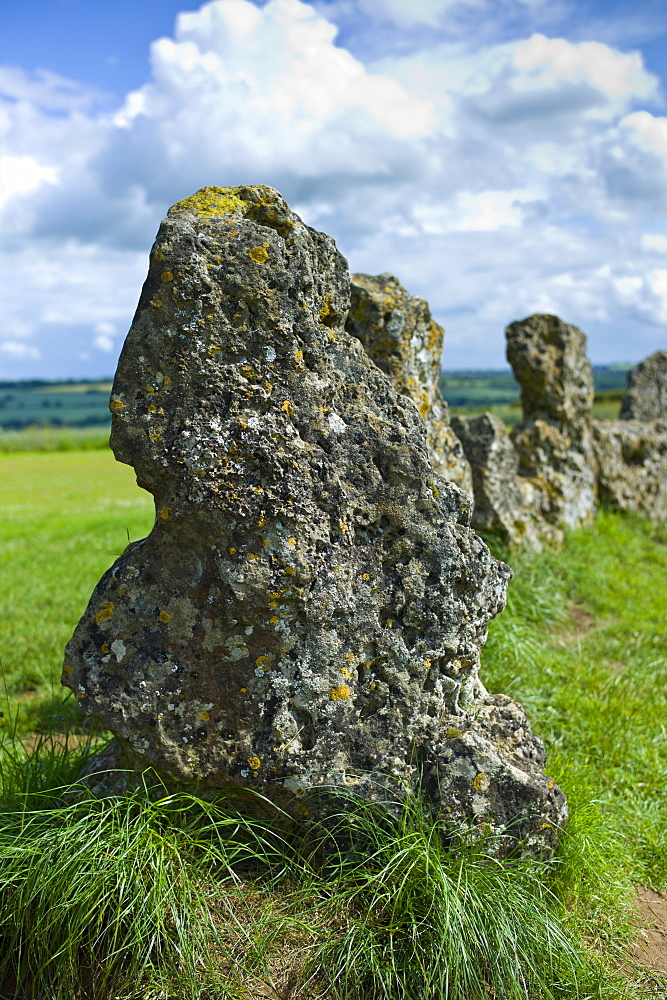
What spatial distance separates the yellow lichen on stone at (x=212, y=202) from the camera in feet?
12.8

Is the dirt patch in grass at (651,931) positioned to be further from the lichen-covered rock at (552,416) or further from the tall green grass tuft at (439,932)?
the lichen-covered rock at (552,416)

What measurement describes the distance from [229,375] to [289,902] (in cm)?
245

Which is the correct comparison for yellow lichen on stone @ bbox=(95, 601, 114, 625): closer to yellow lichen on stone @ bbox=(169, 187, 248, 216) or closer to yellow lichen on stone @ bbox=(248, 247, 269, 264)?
yellow lichen on stone @ bbox=(248, 247, 269, 264)

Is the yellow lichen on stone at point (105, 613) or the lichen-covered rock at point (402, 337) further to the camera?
the lichen-covered rock at point (402, 337)

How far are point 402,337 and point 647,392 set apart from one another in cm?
930

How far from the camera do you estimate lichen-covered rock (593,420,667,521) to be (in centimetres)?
1180

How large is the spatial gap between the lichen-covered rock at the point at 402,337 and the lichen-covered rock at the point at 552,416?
4130mm

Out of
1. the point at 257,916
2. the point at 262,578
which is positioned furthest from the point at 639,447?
the point at 257,916

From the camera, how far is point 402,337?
6.10m

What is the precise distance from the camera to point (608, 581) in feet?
30.7

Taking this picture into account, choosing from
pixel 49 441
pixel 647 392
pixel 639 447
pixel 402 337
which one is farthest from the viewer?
pixel 49 441

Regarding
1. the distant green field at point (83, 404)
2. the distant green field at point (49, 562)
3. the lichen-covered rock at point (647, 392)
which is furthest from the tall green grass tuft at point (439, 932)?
the lichen-covered rock at point (647, 392)

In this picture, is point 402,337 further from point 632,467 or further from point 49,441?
point 49,441

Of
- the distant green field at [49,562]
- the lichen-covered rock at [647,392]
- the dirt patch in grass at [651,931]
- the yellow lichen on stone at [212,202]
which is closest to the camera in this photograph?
the dirt patch in grass at [651,931]
